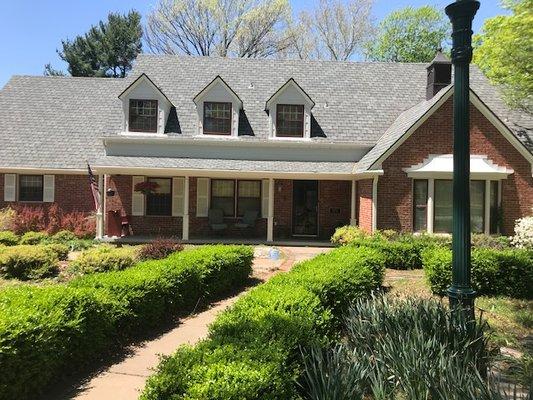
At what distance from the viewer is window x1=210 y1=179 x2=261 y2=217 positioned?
19.0 m

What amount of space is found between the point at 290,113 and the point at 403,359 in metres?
15.5

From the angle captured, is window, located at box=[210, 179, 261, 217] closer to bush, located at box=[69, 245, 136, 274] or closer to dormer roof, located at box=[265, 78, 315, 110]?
dormer roof, located at box=[265, 78, 315, 110]

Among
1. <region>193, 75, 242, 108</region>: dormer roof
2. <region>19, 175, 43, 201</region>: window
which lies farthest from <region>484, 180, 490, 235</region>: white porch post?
<region>19, 175, 43, 201</region>: window

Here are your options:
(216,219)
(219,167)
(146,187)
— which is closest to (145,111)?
(146,187)

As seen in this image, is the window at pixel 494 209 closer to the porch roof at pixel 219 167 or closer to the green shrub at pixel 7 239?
the porch roof at pixel 219 167

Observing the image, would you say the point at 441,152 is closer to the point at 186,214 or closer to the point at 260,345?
the point at 186,214

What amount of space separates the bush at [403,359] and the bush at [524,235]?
10191 mm

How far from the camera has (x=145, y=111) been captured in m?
18.5

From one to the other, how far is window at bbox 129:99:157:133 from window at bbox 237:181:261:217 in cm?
430

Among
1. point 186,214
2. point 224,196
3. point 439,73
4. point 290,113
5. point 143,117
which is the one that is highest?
point 439,73

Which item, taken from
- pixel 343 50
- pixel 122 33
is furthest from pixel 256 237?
pixel 122 33

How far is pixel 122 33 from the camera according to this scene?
134 ft

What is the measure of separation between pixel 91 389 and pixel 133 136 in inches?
572

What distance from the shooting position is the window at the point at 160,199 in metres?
18.9
